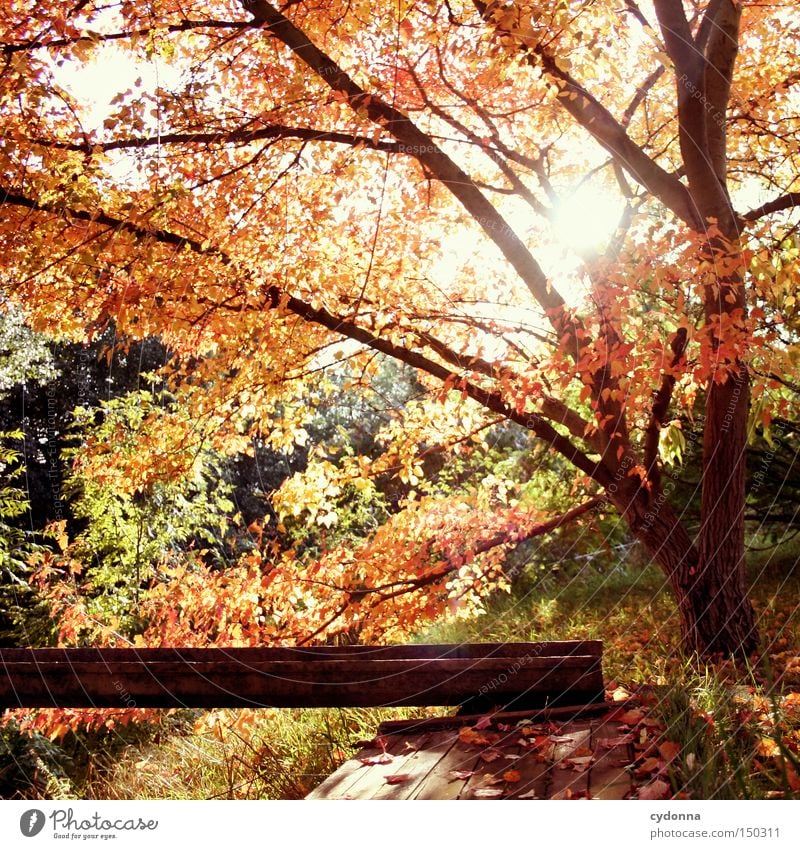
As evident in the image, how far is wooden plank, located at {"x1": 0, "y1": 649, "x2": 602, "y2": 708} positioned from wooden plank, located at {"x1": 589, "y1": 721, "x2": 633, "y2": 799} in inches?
12.2

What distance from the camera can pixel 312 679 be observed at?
2.73 m

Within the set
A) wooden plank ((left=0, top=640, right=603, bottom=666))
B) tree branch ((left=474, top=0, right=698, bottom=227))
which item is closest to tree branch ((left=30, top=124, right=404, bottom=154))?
tree branch ((left=474, top=0, right=698, bottom=227))

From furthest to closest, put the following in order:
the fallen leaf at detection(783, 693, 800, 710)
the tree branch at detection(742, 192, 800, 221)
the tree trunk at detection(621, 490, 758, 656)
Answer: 1. the tree trunk at detection(621, 490, 758, 656)
2. the tree branch at detection(742, 192, 800, 221)
3. the fallen leaf at detection(783, 693, 800, 710)

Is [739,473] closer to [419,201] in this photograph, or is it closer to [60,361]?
[419,201]

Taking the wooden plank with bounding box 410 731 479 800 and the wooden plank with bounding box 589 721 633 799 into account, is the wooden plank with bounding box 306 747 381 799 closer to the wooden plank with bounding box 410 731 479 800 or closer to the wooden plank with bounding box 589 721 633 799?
the wooden plank with bounding box 410 731 479 800

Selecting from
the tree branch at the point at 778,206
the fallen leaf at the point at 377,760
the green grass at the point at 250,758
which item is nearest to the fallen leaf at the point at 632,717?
the fallen leaf at the point at 377,760

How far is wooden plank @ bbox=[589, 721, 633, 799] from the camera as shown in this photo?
2.09 meters

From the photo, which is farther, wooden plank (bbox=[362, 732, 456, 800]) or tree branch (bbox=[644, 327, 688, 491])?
tree branch (bbox=[644, 327, 688, 491])

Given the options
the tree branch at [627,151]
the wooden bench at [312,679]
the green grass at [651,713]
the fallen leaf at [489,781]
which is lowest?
the green grass at [651,713]

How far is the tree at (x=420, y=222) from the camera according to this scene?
3.14 metres

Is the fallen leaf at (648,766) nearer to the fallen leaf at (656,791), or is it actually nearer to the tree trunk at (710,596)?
the fallen leaf at (656,791)
